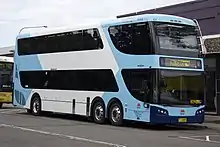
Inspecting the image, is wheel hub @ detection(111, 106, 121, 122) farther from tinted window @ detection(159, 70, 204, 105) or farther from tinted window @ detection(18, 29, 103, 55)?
tinted window @ detection(18, 29, 103, 55)

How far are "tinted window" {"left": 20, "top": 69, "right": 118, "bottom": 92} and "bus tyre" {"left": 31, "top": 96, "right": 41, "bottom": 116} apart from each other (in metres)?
0.68

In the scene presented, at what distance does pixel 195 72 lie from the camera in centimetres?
2028

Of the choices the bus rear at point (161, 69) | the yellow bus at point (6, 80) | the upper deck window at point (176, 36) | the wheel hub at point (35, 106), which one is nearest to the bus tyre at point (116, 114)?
the bus rear at point (161, 69)

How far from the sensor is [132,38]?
20156 mm

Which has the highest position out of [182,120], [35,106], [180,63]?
[180,63]

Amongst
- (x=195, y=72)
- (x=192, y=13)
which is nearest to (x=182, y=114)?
(x=195, y=72)

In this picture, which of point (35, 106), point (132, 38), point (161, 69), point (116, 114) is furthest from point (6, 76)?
point (161, 69)

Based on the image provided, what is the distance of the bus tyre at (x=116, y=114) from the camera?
822 inches

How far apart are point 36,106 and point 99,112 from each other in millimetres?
5684

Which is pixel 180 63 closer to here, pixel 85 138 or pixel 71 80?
pixel 85 138

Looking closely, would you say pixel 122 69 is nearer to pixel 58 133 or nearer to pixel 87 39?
pixel 87 39

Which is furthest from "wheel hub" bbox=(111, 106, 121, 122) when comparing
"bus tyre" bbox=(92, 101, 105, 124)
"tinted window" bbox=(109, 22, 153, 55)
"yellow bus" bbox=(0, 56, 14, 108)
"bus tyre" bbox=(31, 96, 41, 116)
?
"yellow bus" bbox=(0, 56, 14, 108)

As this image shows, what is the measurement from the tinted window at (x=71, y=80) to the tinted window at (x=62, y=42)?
3.54 ft

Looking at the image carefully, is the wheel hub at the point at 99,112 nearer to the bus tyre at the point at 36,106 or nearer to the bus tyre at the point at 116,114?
the bus tyre at the point at 116,114
